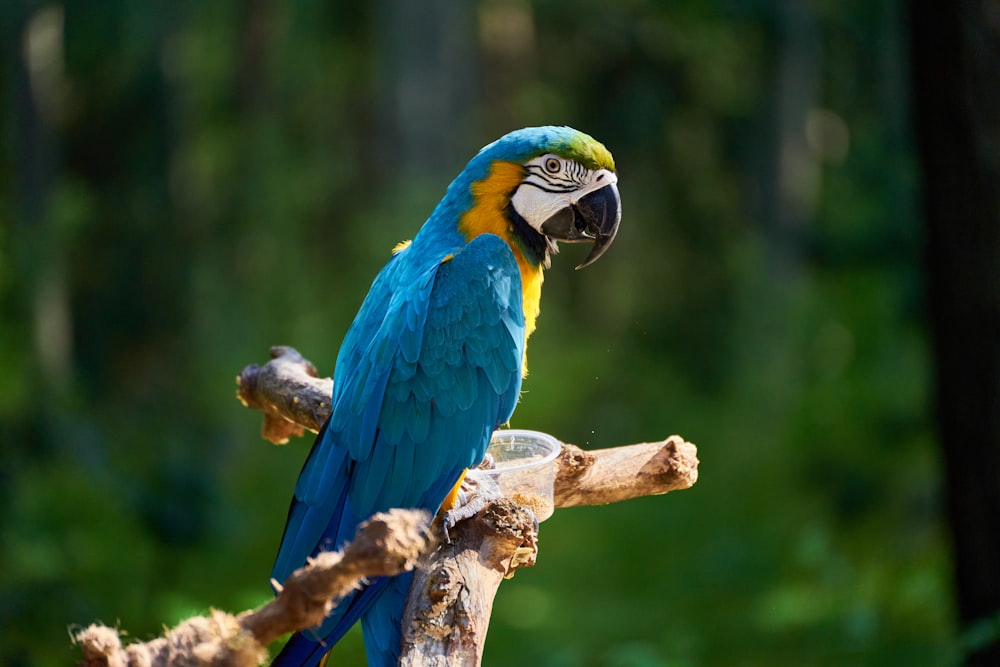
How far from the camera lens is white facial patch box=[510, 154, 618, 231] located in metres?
2.28

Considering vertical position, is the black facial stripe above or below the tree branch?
above

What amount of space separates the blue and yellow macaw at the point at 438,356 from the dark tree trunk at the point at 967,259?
5.01ft

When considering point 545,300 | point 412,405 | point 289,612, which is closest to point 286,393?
point 412,405

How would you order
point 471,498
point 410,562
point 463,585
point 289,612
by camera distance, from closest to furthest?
1. point 289,612
2. point 410,562
3. point 463,585
4. point 471,498

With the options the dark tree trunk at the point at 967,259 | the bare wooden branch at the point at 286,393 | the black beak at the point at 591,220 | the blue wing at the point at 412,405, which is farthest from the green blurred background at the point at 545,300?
the black beak at the point at 591,220

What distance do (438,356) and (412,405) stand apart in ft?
0.39

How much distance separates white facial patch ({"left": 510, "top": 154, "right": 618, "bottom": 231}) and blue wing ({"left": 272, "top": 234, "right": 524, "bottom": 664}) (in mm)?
145

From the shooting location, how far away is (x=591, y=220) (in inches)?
92.7

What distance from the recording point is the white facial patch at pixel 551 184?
228 centimetres

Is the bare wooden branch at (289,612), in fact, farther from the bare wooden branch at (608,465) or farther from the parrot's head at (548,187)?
the parrot's head at (548,187)

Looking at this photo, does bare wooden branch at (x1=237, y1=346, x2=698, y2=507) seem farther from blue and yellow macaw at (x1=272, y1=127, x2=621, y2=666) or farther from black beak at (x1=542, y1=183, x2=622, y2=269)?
black beak at (x1=542, y1=183, x2=622, y2=269)

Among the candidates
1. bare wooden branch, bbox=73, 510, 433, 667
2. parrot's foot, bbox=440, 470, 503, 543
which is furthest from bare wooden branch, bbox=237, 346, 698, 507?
bare wooden branch, bbox=73, 510, 433, 667

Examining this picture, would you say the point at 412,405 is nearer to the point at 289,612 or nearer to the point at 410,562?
the point at 410,562

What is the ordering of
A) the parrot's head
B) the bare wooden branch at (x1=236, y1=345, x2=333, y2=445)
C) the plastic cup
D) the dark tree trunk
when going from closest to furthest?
1. the plastic cup
2. the parrot's head
3. the bare wooden branch at (x1=236, y1=345, x2=333, y2=445)
4. the dark tree trunk
